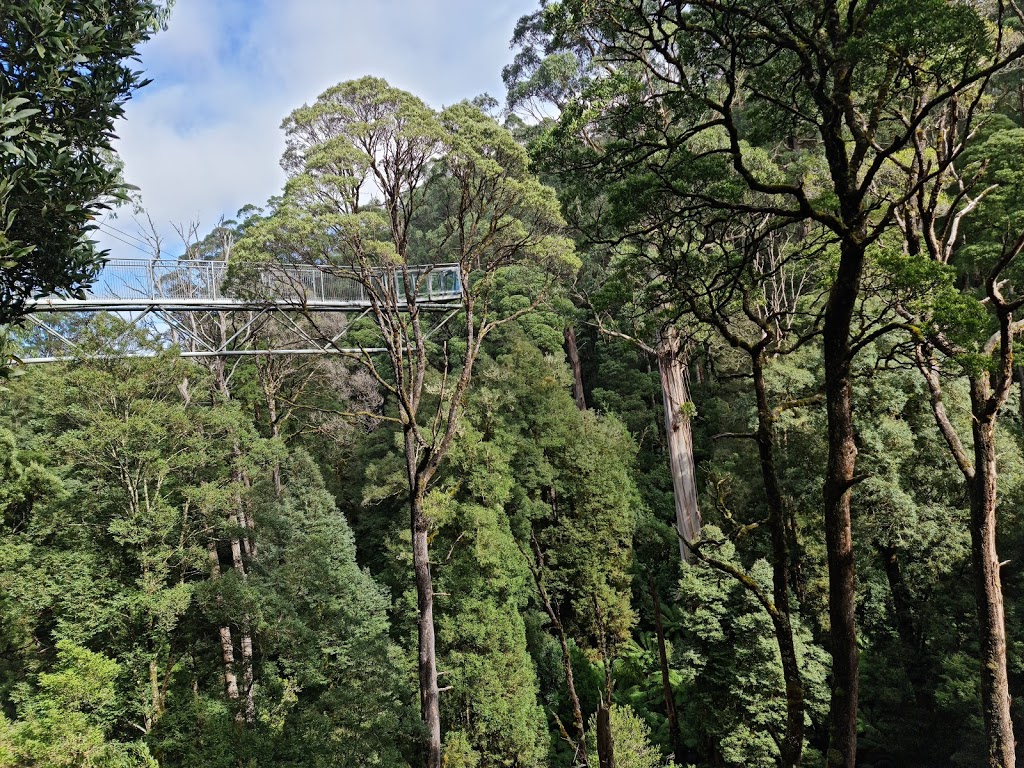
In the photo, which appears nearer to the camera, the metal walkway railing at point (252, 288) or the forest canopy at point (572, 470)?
the forest canopy at point (572, 470)

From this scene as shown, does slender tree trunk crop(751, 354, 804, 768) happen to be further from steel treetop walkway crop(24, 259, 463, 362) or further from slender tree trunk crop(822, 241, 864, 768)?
steel treetop walkway crop(24, 259, 463, 362)

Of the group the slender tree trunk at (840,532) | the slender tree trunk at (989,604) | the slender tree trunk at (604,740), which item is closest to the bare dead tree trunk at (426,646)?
the slender tree trunk at (604,740)

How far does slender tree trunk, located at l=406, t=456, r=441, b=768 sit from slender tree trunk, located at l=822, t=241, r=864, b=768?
A: 5314 mm

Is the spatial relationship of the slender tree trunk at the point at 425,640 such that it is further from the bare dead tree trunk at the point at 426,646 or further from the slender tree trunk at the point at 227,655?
the slender tree trunk at the point at 227,655

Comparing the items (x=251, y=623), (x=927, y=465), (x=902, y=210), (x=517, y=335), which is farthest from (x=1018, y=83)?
(x=251, y=623)

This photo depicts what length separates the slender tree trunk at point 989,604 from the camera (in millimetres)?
5980

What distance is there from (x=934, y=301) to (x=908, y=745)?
481 inches

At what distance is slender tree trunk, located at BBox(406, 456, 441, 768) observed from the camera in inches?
316

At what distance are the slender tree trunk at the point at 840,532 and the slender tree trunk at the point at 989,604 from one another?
301cm

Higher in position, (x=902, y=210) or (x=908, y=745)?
(x=902, y=210)

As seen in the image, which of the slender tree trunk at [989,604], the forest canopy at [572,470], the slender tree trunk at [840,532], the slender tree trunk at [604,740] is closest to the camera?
the slender tree trunk at [604,740]

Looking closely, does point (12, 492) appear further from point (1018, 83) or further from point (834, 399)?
point (1018, 83)

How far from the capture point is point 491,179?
356 inches

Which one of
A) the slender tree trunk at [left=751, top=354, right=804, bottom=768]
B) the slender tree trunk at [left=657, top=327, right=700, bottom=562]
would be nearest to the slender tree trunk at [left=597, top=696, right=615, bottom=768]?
the slender tree trunk at [left=751, top=354, right=804, bottom=768]
